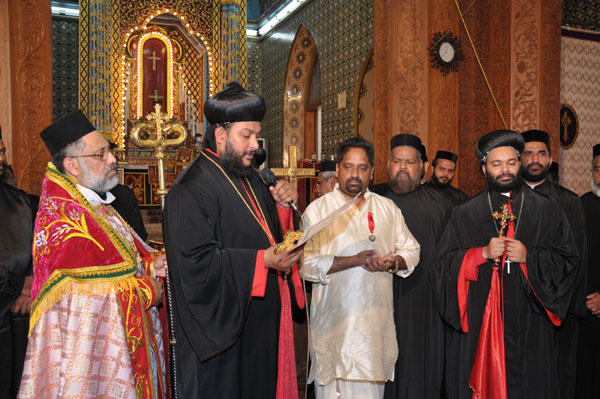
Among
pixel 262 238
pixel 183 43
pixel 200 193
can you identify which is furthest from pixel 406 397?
pixel 183 43

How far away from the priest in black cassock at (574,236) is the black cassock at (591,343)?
149mm

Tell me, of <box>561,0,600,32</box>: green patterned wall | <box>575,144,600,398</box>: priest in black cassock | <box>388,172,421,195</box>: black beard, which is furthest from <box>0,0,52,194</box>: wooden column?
<box>561,0,600,32</box>: green patterned wall

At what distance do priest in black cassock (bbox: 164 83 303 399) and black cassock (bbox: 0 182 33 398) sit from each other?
1537mm

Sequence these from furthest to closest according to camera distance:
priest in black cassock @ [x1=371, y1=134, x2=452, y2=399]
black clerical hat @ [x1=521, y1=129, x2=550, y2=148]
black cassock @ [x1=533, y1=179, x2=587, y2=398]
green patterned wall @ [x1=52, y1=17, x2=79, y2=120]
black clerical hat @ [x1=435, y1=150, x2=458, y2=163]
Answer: green patterned wall @ [x1=52, y1=17, x2=79, y2=120], black clerical hat @ [x1=435, y1=150, x2=458, y2=163], black clerical hat @ [x1=521, y1=129, x2=550, y2=148], priest in black cassock @ [x1=371, y1=134, x2=452, y2=399], black cassock @ [x1=533, y1=179, x2=587, y2=398]

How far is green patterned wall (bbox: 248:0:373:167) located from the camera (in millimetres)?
11773

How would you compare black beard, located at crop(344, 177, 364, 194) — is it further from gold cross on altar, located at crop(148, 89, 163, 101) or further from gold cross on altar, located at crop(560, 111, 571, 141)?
gold cross on altar, located at crop(148, 89, 163, 101)

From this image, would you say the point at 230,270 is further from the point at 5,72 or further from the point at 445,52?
the point at 445,52

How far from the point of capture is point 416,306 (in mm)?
4027

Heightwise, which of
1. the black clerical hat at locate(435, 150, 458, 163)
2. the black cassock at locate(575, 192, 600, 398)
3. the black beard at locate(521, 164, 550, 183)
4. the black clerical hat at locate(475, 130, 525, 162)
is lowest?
the black cassock at locate(575, 192, 600, 398)

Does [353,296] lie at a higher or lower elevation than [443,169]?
lower

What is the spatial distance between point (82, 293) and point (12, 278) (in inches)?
48.8

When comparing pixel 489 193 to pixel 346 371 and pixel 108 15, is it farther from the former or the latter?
pixel 108 15

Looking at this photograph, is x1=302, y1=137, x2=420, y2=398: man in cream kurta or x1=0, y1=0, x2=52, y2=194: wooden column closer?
x1=302, y1=137, x2=420, y2=398: man in cream kurta

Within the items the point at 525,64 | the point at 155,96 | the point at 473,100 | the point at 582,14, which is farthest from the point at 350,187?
the point at 155,96
